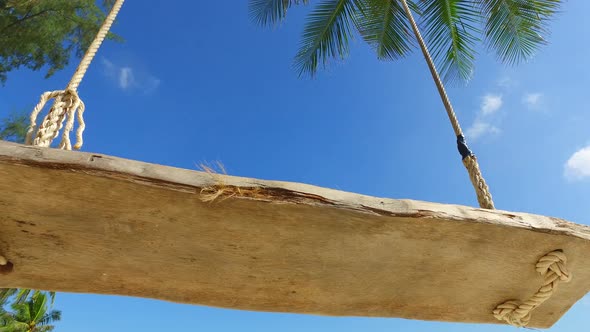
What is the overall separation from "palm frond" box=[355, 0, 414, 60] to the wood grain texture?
4072mm

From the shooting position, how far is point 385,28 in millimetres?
5348

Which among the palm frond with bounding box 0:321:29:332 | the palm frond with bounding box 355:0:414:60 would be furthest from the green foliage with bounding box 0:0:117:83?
the palm frond with bounding box 0:321:29:332

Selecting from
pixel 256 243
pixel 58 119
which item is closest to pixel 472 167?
pixel 256 243

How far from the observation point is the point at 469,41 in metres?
5.08

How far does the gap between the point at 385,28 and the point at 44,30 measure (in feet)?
22.8

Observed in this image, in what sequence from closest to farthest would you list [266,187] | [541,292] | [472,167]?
[266,187], [541,292], [472,167]

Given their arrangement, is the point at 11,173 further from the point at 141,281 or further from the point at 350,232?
the point at 350,232

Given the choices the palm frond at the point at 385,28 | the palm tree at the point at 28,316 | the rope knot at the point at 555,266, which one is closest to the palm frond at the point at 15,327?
the palm tree at the point at 28,316

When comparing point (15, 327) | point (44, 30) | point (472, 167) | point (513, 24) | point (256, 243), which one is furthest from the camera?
point (15, 327)

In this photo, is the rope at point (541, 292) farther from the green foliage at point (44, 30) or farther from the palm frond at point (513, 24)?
the green foliage at point (44, 30)

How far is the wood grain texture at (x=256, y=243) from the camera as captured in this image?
120 centimetres

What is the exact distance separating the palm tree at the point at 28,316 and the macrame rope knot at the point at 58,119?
49.8 feet

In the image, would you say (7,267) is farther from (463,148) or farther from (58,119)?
(463,148)

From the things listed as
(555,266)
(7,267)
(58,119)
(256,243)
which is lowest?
(7,267)
